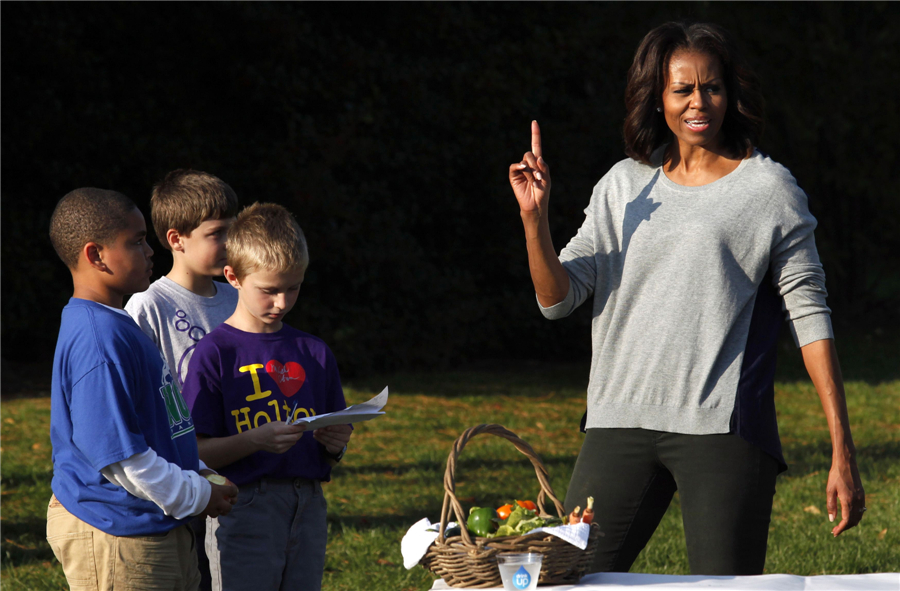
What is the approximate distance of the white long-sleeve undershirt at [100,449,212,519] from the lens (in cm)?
222

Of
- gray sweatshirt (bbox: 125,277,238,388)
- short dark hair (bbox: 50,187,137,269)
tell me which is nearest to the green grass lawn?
gray sweatshirt (bbox: 125,277,238,388)

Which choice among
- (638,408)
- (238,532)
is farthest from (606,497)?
(238,532)

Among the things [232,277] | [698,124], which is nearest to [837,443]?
[698,124]

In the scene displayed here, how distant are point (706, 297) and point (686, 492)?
0.55 m

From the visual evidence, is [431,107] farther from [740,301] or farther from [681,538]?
[740,301]

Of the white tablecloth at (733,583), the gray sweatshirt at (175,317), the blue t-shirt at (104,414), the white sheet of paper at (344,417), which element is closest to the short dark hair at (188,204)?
the gray sweatshirt at (175,317)

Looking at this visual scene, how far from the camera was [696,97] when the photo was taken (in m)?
2.56

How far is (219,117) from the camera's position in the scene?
11234mm

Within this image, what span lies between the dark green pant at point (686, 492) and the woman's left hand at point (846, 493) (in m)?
0.16

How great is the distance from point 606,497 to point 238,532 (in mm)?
1105

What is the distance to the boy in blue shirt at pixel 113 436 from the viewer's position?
7.30 ft

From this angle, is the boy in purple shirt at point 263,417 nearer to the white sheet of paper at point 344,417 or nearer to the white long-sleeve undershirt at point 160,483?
the white sheet of paper at point 344,417

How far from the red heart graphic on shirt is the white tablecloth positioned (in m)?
0.90

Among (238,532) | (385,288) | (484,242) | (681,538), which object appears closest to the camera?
(238,532)
